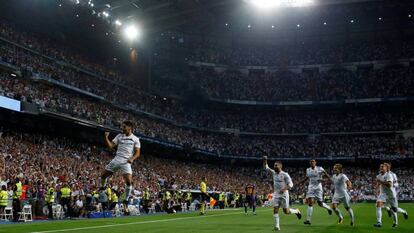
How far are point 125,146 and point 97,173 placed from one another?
Result: 2863cm

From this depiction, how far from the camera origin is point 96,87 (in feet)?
189

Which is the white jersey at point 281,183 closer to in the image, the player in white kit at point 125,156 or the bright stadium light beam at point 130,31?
the player in white kit at point 125,156

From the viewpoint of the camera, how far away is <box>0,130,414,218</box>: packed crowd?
31641mm

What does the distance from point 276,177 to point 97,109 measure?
131ft

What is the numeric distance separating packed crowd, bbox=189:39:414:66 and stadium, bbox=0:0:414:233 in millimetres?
280

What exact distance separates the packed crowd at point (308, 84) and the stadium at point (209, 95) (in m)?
0.26

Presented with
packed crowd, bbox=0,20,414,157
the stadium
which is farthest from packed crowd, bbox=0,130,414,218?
packed crowd, bbox=0,20,414,157

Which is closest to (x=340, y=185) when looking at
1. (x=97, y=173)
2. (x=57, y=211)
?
(x=57, y=211)

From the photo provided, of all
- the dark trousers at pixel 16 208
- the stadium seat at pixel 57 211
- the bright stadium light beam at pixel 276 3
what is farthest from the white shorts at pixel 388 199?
the bright stadium light beam at pixel 276 3

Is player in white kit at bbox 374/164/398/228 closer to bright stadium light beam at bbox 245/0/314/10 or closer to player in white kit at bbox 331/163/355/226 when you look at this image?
player in white kit at bbox 331/163/355/226

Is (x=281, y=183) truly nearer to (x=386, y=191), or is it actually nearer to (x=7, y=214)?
(x=386, y=191)

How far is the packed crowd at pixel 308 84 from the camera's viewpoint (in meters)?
77.7

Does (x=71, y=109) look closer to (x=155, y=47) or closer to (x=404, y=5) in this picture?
(x=155, y=47)

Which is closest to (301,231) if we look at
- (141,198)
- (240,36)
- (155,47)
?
(141,198)
